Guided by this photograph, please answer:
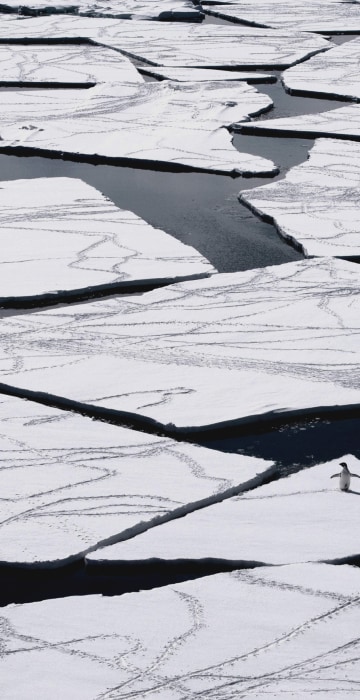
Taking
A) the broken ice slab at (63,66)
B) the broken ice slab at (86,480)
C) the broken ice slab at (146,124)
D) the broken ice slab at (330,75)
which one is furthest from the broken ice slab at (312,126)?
the broken ice slab at (86,480)

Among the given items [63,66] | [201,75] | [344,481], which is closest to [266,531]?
[344,481]

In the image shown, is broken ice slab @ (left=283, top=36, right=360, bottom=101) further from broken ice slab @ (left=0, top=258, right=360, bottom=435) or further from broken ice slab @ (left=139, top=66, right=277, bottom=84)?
Result: broken ice slab @ (left=0, top=258, right=360, bottom=435)

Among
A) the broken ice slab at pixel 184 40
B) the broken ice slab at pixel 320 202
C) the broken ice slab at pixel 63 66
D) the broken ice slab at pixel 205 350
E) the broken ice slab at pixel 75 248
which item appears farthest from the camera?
the broken ice slab at pixel 184 40

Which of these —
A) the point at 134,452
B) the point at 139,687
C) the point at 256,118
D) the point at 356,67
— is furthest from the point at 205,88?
the point at 139,687

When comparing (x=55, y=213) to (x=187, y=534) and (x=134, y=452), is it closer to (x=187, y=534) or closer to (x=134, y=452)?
(x=134, y=452)

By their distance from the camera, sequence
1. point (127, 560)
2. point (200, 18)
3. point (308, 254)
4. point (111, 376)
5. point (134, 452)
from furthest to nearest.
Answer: point (200, 18) < point (308, 254) < point (111, 376) < point (134, 452) < point (127, 560)

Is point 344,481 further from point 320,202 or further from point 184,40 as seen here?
point 184,40

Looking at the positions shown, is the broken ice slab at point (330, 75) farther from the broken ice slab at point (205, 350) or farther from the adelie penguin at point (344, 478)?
the adelie penguin at point (344, 478)

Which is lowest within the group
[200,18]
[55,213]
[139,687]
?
[139,687]

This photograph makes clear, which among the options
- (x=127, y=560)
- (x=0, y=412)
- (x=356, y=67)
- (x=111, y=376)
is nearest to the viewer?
(x=127, y=560)
